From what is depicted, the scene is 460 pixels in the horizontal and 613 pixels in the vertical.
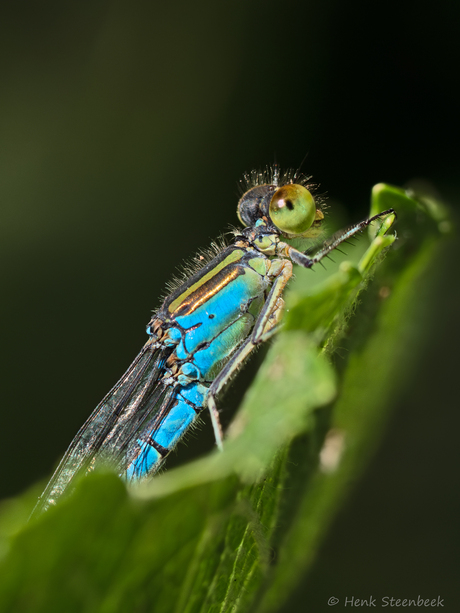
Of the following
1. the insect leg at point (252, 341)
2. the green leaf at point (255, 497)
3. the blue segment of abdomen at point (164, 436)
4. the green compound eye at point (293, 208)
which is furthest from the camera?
the blue segment of abdomen at point (164, 436)

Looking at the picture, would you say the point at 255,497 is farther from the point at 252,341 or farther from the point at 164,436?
the point at 164,436

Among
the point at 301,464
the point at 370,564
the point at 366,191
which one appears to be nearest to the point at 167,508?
the point at 301,464

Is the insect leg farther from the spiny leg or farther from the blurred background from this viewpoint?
the blurred background

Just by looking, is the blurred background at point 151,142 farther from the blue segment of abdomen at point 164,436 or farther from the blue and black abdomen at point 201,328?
the blue segment of abdomen at point 164,436

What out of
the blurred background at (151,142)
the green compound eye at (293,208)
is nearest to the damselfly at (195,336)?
the green compound eye at (293,208)

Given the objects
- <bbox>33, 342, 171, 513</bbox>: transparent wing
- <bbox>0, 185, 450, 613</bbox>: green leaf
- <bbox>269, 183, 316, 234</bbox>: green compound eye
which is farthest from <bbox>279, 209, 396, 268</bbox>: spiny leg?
<bbox>33, 342, 171, 513</bbox>: transparent wing

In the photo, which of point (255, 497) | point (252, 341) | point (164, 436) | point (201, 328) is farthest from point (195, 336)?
point (255, 497)

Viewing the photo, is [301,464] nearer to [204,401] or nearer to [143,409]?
[204,401]
